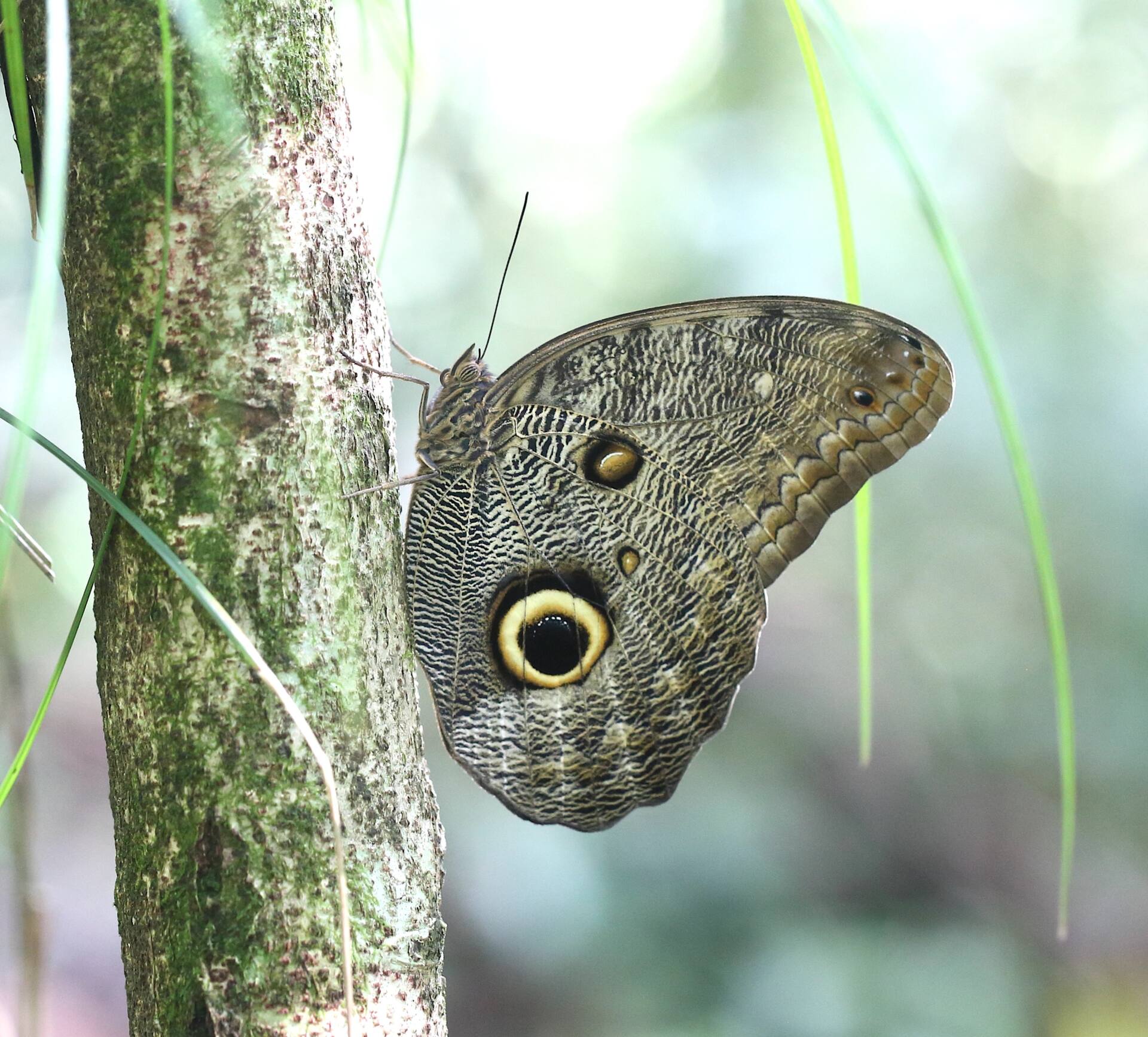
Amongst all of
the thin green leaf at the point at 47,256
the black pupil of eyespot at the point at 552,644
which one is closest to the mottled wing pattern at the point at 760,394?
the black pupil of eyespot at the point at 552,644

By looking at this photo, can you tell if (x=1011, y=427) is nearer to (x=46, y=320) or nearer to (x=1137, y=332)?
(x=46, y=320)

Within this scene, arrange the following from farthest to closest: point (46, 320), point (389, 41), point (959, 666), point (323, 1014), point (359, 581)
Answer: point (959, 666) → point (389, 41) → point (359, 581) → point (323, 1014) → point (46, 320)

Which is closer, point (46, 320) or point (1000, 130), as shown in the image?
point (46, 320)

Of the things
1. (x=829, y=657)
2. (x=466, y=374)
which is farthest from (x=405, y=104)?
(x=829, y=657)

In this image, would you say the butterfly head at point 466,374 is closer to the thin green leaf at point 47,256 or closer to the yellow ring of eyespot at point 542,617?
the yellow ring of eyespot at point 542,617

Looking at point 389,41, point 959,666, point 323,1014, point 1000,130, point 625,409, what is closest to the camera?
point 323,1014

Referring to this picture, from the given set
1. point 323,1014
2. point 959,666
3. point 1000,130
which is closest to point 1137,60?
point 1000,130

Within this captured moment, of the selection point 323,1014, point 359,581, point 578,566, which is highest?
point 578,566

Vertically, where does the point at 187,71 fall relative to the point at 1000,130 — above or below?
below
